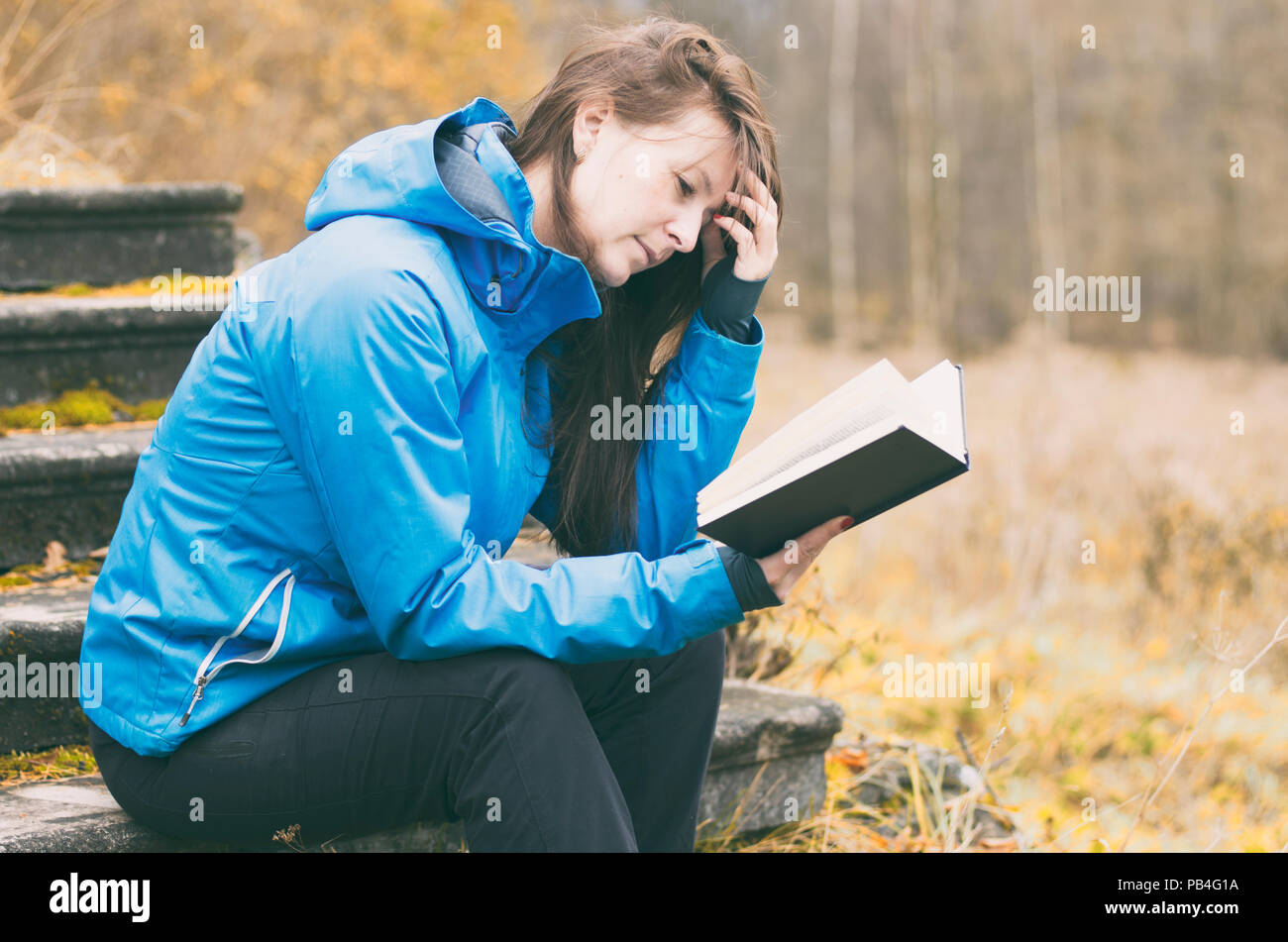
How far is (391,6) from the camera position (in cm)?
661

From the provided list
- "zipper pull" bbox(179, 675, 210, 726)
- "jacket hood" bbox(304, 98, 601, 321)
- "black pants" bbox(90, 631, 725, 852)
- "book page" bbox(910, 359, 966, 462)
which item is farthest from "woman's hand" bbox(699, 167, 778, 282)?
"zipper pull" bbox(179, 675, 210, 726)

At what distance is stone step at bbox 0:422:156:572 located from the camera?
2.41m

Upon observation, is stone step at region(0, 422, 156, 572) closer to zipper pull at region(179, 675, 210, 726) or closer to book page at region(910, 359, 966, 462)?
zipper pull at region(179, 675, 210, 726)

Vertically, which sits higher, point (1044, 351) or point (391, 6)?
point (391, 6)

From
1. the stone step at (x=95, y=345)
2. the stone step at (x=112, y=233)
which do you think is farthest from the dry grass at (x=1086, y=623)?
the stone step at (x=112, y=233)

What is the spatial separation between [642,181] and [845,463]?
23.4 inches

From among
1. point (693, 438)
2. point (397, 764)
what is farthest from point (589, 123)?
point (397, 764)

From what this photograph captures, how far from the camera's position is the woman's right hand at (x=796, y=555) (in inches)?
63.3

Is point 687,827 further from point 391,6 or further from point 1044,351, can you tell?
point 1044,351

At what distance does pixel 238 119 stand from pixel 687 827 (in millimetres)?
4918

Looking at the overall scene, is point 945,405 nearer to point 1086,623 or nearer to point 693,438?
point 693,438

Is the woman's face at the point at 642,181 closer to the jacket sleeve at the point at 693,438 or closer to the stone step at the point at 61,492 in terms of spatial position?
the jacket sleeve at the point at 693,438

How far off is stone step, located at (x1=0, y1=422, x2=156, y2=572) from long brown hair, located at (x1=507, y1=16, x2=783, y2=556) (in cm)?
107
